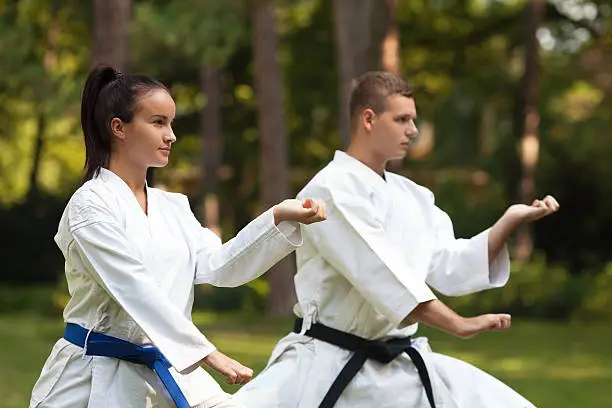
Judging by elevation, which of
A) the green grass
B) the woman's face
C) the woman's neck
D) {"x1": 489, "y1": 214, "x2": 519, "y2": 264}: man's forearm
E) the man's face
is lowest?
the green grass

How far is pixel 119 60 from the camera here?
60.7 feet

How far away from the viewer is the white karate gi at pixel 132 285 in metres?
4.52

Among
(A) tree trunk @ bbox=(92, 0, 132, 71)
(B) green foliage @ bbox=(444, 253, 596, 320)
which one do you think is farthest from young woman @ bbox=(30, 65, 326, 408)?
(B) green foliage @ bbox=(444, 253, 596, 320)

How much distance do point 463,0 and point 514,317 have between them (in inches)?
287

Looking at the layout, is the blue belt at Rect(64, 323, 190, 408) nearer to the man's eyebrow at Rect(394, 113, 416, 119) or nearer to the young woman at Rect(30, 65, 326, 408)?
the young woman at Rect(30, 65, 326, 408)

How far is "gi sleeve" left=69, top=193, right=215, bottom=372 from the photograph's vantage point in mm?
4504

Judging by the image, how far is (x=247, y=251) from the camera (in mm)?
4945

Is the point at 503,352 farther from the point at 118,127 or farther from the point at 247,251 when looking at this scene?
the point at 118,127

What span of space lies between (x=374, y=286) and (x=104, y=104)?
5.29 feet

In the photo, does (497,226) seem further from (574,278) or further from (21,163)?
(21,163)

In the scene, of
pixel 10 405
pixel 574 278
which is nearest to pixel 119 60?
pixel 10 405

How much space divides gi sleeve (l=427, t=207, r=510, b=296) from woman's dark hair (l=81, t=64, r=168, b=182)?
206cm

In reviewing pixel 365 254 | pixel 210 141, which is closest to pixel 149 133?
pixel 365 254

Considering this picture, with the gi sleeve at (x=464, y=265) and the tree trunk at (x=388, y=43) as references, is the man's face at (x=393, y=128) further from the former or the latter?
the tree trunk at (x=388, y=43)
